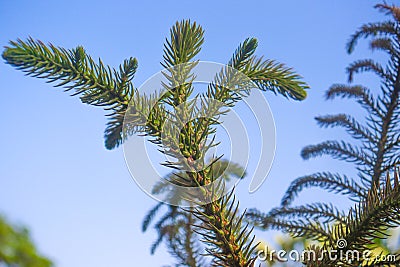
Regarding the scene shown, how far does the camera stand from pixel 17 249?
26.8 ft

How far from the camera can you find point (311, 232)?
2.16 meters

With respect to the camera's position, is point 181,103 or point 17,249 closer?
point 181,103

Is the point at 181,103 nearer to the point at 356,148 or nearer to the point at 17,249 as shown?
the point at 356,148

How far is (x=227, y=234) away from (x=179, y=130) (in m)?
0.31

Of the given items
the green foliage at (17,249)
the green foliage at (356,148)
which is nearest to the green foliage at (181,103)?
the green foliage at (356,148)

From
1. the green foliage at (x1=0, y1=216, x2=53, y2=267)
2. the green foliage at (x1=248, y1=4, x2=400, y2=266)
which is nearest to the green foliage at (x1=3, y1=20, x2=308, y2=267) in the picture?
the green foliage at (x1=248, y1=4, x2=400, y2=266)

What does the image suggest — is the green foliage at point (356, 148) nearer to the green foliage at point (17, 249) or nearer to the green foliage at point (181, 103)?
the green foliage at point (181, 103)

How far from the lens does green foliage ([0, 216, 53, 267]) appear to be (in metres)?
7.63

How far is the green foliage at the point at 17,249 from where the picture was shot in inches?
300

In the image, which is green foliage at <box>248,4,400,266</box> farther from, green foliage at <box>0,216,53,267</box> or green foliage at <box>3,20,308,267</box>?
green foliage at <box>0,216,53,267</box>

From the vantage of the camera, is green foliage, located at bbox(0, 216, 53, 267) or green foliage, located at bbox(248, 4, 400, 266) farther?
green foliage, located at bbox(0, 216, 53, 267)

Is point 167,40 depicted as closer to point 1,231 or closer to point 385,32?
point 385,32

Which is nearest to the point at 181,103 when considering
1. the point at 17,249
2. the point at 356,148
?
the point at 356,148

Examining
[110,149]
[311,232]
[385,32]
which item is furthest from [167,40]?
[385,32]
